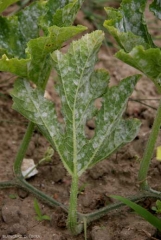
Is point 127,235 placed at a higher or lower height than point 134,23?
lower

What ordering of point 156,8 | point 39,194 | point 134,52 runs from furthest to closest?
1. point 39,194
2. point 156,8
3. point 134,52

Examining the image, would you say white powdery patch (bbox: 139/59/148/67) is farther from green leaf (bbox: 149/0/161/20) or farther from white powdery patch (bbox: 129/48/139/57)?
green leaf (bbox: 149/0/161/20)

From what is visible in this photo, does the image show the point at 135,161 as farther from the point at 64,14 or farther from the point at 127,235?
the point at 64,14

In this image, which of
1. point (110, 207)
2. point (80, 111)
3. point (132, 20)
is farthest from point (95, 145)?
point (132, 20)

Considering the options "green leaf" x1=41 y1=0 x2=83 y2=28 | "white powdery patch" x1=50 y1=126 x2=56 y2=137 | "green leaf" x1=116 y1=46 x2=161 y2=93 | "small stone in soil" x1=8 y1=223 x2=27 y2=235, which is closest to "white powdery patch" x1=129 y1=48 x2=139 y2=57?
"green leaf" x1=116 y1=46 x2=161 y2=93

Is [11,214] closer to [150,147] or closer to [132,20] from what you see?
[150,147]

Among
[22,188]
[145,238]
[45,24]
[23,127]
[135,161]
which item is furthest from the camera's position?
[23,127]

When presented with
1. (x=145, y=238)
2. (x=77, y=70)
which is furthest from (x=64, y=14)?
(x=145, y=238)
